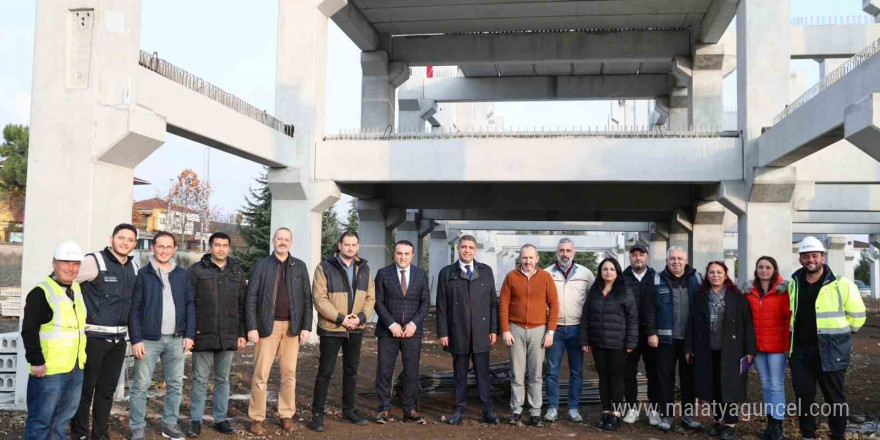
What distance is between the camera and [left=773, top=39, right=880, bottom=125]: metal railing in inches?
324

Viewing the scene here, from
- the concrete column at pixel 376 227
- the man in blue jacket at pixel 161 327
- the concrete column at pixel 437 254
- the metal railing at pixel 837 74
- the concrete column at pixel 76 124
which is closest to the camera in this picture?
the man in blue jacket at pixel 161 327

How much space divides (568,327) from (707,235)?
44.9ft

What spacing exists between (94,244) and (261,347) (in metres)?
3.08

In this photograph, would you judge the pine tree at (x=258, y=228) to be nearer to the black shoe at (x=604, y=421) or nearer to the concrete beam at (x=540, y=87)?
the concrete beam at (x=540, y=87)

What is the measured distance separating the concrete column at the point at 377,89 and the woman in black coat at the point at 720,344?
1359 centimetres

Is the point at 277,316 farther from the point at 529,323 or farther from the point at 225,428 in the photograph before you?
the point at 529,323

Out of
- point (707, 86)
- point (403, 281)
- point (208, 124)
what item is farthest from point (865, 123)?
point (707, 86)

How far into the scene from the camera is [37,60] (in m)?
7.52

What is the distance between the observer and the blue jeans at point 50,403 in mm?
4539

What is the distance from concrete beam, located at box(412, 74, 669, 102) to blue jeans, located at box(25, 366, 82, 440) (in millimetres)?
19074

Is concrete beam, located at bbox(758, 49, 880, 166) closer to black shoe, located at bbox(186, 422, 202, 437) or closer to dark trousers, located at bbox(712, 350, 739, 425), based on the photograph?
dark trousers, located at bbox(712, 350, 739, 425)

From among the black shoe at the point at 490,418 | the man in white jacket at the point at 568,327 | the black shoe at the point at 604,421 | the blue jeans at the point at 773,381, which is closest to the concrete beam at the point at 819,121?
the blue jeans at the point at 773,381

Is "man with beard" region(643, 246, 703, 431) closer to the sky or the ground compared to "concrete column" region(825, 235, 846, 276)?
closer to the ground

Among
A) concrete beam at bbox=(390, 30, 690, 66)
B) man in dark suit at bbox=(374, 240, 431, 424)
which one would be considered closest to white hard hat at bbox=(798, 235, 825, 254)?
man in dark suit at bbox=(374, 240, 431, 424)
